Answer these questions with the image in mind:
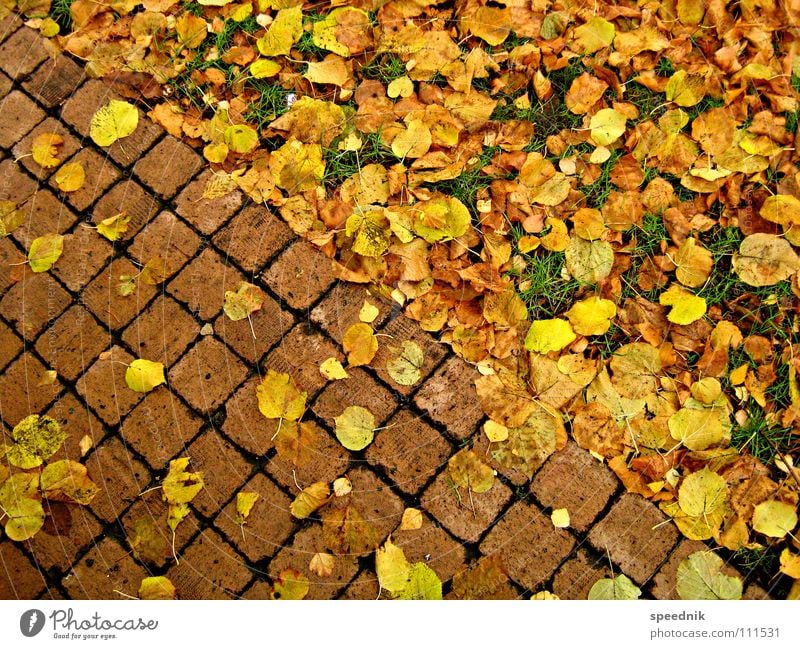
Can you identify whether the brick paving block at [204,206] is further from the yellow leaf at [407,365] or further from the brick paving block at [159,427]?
the yellow leaf at [407,365]

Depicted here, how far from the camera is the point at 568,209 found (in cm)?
231

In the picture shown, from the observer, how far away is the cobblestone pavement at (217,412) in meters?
2.06

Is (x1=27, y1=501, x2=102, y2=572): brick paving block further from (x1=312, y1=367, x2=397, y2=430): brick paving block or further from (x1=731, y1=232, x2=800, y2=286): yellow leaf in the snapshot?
(x1=731, y1=232, x2=800, y2=286): yellow leaf

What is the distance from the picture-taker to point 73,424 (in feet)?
7.22

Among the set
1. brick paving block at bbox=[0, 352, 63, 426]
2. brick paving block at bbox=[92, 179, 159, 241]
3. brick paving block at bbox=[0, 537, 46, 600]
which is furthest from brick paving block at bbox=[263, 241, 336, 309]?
brick paving block at bbox=[0, 537, 46, 600]

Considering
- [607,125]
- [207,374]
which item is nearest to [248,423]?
[207,374]

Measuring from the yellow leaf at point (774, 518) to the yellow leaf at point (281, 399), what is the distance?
1501 mm

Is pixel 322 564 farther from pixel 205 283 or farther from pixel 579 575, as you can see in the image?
pixel 205 283

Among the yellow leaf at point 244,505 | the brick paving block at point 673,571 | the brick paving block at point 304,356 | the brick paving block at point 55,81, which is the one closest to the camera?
the brick paving block at point 673,571

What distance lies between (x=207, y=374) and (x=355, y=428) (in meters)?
0.55

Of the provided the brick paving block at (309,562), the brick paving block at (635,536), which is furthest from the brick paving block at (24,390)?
the brick paving block at (635,536)

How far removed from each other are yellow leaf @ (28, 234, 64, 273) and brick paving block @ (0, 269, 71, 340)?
0.03 m
